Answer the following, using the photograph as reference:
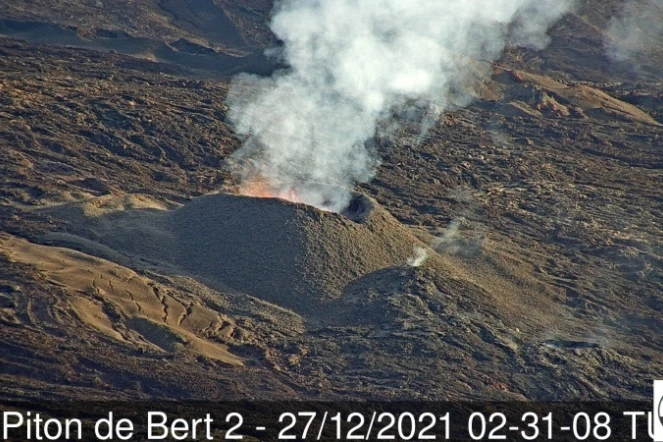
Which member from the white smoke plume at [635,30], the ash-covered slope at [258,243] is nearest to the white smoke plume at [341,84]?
the ash-covered slope at [258,243]

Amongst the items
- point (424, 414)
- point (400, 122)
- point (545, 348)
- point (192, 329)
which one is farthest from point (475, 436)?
point (400, 122)

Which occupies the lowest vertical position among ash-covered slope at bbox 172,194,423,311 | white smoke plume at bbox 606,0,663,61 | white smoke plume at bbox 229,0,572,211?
ash-covered slope at bbox 172,194,423,311

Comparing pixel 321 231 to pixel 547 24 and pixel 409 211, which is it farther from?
pixel 547 24

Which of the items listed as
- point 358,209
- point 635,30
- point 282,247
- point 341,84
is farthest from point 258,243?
point 635,30

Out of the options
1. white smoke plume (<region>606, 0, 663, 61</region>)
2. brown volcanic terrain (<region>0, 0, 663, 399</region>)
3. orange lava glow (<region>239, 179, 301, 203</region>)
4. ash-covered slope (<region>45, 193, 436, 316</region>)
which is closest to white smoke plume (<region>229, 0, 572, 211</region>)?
orange lava glow (<region>239, 179, 301, 203</region>)

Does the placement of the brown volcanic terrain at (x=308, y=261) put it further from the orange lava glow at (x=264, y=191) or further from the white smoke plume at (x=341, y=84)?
the orange lava glow at (x=264, y=191)

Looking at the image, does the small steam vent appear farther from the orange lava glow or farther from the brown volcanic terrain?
the orange lava glow
